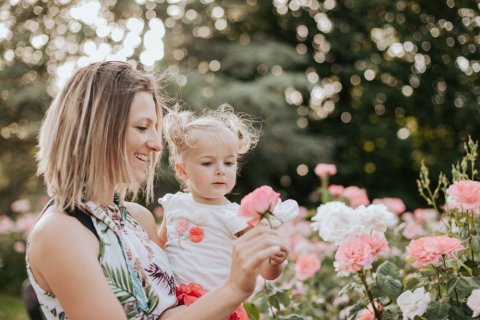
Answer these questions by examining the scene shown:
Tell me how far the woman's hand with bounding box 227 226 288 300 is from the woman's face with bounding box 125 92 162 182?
442mm

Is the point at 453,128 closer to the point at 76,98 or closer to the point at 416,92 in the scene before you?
the point at 416,92

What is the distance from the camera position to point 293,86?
34.1ft

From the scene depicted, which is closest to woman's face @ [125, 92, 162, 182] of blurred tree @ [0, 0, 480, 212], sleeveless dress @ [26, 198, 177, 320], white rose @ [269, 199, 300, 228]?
sleeveless dress @ [26, 198, 177, 320]

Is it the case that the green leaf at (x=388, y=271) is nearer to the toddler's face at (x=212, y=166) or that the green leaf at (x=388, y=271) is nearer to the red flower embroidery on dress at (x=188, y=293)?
the toddler's face at (x=212, y=166)

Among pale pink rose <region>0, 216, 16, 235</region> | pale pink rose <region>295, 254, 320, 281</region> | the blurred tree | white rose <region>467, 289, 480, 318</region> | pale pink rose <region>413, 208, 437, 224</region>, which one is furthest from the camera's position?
the blurred tree

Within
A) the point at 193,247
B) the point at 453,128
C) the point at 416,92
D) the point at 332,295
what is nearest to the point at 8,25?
the point at 416,92

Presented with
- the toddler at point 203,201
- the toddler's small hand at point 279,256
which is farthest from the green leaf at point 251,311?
the toddler's small hand at point 279,256

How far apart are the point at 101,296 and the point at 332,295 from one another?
2133 millimetres

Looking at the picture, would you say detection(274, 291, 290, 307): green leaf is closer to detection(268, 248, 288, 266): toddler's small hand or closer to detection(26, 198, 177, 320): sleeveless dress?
detection(26, 198, 177, 320): sleeveless dress

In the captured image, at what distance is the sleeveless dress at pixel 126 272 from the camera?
57.3 inches

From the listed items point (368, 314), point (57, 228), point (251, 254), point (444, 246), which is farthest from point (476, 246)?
point (57, 228)

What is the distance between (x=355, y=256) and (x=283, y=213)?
2.01ft

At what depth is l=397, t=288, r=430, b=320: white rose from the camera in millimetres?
1859

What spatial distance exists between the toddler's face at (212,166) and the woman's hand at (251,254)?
2.20ft
